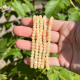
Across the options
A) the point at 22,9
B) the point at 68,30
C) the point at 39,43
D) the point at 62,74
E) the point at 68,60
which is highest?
the point at 22,9

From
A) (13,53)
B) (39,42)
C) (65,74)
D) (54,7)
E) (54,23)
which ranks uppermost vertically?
(54,7)

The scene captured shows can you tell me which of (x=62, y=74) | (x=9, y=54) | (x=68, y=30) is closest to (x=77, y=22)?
(x=68, y=30)

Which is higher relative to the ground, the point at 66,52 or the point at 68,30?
the point at 68,30

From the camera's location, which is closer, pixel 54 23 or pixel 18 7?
pixel 18 7

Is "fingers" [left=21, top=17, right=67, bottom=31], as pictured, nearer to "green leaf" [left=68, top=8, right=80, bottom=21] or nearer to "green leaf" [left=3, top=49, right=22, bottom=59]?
"green leaf" [left=68, top=8, right=80, bottom=21]

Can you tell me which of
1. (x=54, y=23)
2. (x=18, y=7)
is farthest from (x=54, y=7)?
(x=18, y=7)

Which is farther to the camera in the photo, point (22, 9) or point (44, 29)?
point (44, 29)

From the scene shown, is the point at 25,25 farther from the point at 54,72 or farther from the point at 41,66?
the point at 54,72

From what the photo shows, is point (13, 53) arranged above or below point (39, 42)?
below

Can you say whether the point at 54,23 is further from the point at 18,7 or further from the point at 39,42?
the point at 18,7
